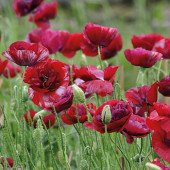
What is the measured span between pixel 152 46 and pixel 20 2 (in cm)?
56

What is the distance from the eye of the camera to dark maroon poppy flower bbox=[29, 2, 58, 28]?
1466 mm

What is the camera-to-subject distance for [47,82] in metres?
0.71

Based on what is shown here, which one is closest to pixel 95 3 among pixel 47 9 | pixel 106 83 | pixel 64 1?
pixel 64 1

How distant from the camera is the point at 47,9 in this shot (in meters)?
1.47

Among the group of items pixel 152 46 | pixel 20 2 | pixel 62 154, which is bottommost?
pixel 62 154

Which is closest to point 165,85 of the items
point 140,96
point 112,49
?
point 140,96

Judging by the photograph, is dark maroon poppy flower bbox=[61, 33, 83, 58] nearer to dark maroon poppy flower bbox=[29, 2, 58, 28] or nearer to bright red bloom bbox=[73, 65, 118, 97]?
dark maroon poppy flower bbox=[29, 2, 58, 28]

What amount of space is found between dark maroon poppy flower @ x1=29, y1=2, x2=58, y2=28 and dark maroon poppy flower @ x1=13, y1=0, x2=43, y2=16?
0.32 feet

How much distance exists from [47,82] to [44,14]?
825mm

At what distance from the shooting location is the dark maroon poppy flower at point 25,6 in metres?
1.31

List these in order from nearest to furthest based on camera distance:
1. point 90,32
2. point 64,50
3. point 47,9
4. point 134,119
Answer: point 134,119, point 90,32, point 64,50, point 47,9

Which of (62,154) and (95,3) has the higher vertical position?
(62,154)

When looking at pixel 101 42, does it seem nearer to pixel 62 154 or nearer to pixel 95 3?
pixel 62 154

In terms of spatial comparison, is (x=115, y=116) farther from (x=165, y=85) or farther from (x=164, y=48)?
(x=164, y=48)
